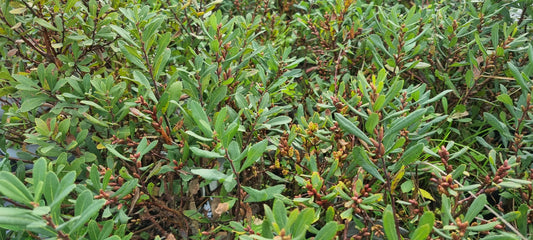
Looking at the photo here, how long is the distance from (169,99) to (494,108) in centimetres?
167

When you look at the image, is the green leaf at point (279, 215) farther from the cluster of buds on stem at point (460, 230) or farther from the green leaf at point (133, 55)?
the green leaf at point (133, 55)

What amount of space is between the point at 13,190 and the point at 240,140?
2.33ft

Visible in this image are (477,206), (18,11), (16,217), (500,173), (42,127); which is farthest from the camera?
(18,11)

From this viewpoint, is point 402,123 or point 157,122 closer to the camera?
point 402,123

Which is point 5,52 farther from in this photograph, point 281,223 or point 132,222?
point 281,223

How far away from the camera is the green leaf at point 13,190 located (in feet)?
2.78

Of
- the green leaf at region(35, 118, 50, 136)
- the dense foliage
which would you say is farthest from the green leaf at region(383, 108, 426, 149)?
the green leaf at region(35, 118, 50, 136)

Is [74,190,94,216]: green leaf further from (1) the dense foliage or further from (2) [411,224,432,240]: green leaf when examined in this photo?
(2) [411,224,432,240]: green leaf

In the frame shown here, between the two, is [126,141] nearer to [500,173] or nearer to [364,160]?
[364,160]


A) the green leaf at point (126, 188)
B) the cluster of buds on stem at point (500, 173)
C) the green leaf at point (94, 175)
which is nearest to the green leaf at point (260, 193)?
the green leaf at point (126, 188)

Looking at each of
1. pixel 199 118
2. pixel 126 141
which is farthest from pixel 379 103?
pixel 126 141

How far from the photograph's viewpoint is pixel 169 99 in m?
1.36

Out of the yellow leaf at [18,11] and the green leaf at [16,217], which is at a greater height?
the yellow leaf at [18,11]

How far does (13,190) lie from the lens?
0.87 meters
